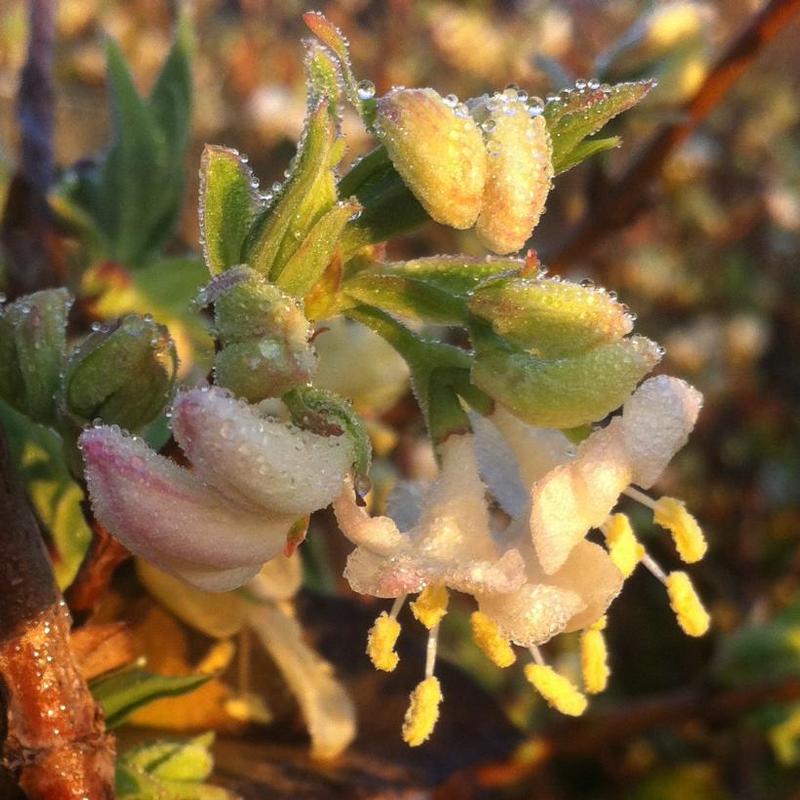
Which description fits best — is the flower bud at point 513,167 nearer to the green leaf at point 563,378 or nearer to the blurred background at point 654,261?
the green leaf at point 563,378

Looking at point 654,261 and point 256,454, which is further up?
point 256,454

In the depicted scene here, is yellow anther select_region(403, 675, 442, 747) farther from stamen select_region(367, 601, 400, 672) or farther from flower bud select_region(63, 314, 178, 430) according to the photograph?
flower bud select_region(63, 314, 178, 430)

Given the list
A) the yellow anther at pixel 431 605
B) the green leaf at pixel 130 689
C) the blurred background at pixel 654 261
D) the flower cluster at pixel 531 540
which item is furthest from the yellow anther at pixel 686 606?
the blurred background at pixel 654 261

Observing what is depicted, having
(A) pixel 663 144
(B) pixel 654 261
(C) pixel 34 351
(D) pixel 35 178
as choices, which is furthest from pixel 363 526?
(B) pixel 654 261

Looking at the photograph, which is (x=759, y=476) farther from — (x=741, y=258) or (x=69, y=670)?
(x=69, y=670)

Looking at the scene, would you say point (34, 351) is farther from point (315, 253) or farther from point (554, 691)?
point (554, 691)
